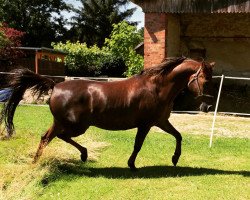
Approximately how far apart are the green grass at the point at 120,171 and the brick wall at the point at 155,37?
7276 mm

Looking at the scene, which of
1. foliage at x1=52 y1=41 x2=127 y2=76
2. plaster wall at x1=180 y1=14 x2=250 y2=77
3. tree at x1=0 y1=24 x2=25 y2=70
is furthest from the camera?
foliage at x1=52 y1=41 x2=127 y2=76

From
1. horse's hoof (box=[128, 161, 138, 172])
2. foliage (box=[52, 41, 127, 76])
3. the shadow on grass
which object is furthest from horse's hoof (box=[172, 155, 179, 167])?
foliage (box=[52, 41, 127, 76])

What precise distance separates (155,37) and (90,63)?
57.3ft

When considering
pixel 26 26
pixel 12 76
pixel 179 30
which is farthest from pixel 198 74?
pixel 26 26

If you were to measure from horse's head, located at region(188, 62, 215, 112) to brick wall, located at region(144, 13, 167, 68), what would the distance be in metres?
10.0

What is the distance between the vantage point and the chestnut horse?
22.4 ft

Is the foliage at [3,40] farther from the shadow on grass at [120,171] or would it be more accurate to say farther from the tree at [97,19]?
the tree at [97,19]

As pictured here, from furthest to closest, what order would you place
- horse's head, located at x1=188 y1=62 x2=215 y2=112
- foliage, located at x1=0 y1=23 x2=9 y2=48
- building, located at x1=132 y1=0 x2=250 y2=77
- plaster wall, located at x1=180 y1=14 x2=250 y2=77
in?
foliage, located at x1=0 y1=23 x2=9 y2=48
plaster wall, located at x1=180 y1=14 x2=250 y2=77
building, located at x1=132 y1=0 x2=250 y2=77
horse's head, located at x1=188 y1=62 x2=215 y2=112

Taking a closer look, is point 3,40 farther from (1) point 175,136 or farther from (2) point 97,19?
(2) point 97,19

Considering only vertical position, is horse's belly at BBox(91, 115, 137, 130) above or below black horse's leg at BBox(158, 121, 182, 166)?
above

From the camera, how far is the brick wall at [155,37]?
1683cm

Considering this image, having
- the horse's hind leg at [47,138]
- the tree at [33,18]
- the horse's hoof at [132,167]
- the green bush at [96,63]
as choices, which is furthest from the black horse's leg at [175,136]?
the tree at [33,18]

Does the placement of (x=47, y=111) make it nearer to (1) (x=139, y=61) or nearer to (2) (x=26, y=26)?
(1) (x=139, y=61)

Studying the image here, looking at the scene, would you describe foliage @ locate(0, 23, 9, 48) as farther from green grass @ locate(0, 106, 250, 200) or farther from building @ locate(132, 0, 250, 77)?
green grass @ locate(0, 106, 250, 200)
